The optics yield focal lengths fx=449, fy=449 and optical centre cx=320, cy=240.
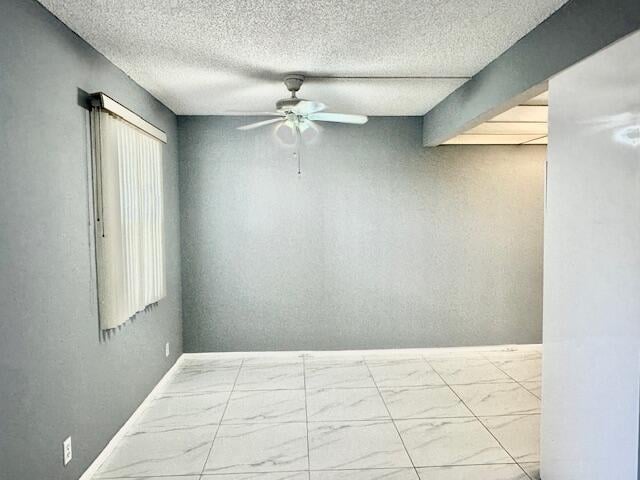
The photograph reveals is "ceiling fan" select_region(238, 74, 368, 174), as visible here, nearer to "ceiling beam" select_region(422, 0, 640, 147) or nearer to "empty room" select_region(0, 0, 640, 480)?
"empty room" select_region(0, 0, 640, 480)

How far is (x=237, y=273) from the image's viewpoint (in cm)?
468

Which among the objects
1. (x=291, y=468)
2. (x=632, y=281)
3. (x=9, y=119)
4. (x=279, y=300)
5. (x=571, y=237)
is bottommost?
(x=291, y=468)

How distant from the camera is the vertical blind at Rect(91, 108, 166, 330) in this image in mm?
2672

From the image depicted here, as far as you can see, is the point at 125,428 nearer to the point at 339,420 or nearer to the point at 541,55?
the point at 339,420

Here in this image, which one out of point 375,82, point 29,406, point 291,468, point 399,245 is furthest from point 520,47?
point 29,406

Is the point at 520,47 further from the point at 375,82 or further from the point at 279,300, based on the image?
the point at 279,300

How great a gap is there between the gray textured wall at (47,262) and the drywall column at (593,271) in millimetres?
2466

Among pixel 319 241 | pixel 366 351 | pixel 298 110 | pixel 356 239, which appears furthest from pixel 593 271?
pixel 366 351

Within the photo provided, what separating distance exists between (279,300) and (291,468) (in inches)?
86.5

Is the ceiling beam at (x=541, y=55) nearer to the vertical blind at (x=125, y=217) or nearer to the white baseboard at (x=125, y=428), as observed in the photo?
the vertical blind at (x=125, y=217)

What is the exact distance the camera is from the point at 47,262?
2131 mm

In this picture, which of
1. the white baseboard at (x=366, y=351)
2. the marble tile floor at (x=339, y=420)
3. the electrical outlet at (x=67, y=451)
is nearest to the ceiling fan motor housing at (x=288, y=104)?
the marble tile floor at (x=339, y=420)

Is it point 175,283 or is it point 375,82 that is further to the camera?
point 175,283

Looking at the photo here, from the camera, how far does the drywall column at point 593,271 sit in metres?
1.75
